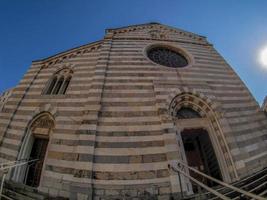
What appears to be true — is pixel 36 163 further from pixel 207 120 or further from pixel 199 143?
pixel 207 120

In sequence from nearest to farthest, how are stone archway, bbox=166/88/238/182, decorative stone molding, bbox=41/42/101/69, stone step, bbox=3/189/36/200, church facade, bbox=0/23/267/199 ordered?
stone step, bbox=3/189/36/200 → church facade, bbox=0/23/267/199 → stone archway, bbox=166/88/238/182 → decorative stone molding, bbox=41/42/101/69

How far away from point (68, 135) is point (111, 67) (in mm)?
3638

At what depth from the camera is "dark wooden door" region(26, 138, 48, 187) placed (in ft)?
19.6

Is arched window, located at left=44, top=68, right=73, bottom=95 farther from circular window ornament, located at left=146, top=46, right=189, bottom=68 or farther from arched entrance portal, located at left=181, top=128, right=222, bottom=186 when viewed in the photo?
arched entrance portal, located at left=181, top=128, right=222, bottom=186

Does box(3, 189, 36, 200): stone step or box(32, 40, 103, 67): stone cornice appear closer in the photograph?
box(3, 189, 36, 200): stone step

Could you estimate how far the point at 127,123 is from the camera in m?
5.82

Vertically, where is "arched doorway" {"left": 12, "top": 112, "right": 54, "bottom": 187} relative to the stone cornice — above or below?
below

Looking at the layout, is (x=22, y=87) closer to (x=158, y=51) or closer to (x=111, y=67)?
(x=111, y=67)

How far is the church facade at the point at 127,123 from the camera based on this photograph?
4855 millimetres

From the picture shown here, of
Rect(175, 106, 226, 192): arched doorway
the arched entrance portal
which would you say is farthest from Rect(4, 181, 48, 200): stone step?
the arched entrance portal

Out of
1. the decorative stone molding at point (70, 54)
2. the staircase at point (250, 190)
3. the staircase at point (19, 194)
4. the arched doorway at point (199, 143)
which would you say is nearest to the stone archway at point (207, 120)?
the arched doorway at point (199, 143)

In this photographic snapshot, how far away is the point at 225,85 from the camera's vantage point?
26.7ft

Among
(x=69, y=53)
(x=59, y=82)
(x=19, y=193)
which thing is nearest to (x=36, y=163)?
(x=19, y=193)

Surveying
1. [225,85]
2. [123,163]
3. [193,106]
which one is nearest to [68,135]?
[123,163]
